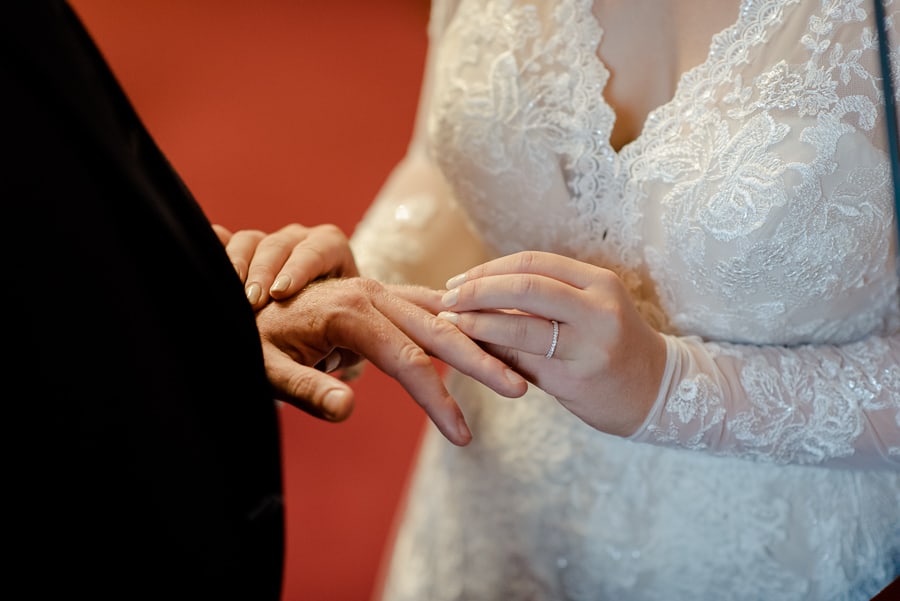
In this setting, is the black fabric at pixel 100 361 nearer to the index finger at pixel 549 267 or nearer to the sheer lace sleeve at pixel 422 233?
the index finger at pixel 549 267

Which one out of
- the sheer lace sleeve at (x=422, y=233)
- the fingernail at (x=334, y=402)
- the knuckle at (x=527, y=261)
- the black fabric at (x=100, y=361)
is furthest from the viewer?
the sheer lace sleeve at (x=422, y=233)

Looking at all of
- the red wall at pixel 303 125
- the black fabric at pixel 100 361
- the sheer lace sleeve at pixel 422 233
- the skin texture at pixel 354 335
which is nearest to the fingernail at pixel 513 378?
the skin texture at pixel 354 335

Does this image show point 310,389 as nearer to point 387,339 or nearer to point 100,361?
point 387,339

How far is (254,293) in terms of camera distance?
0.68 meters

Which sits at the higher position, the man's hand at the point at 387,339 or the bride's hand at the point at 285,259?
the bride's hand at the point at 285,259

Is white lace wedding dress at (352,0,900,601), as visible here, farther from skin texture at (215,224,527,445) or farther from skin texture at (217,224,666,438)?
skin texture at (215,224,527,445)

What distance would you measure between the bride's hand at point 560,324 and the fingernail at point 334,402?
0.15m

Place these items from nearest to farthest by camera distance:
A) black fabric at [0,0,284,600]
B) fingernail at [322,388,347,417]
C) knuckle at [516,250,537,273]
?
black fabric at [0,0,284,600] < fingernail at [322,388,347,417] < knuckle at [516,250,537,273]

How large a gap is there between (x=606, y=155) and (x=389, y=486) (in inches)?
49.8

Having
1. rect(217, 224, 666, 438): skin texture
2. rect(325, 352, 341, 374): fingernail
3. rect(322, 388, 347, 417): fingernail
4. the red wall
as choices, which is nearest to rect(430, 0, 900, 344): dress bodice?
rect(217, 224, 666, 438): skin texture

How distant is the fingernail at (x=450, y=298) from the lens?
0.64 m

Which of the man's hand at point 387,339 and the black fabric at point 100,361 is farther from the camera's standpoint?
the man's hand at point 387,339

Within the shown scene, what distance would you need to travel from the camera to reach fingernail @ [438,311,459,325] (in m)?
0.65

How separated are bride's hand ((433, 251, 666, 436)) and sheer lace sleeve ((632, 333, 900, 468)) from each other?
2.2 inches
